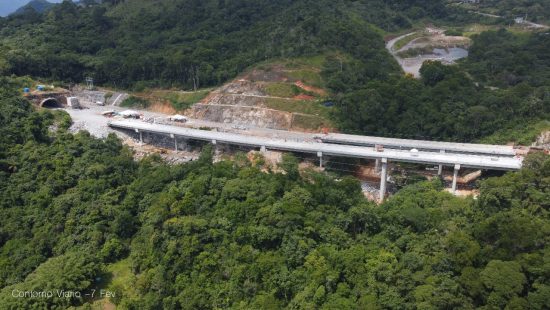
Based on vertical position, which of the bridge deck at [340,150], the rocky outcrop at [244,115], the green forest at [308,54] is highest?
the green forest at [308,54]

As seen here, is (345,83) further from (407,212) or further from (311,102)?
(407,212)

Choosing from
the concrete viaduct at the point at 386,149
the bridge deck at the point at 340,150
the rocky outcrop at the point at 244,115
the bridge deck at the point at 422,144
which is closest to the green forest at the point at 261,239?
the bridge deck at the point at 340,150

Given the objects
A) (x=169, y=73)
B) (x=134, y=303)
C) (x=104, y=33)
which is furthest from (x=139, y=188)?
(x=104, y=33)

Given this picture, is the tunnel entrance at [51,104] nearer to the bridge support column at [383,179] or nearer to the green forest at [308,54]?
the green forest at [308,54]

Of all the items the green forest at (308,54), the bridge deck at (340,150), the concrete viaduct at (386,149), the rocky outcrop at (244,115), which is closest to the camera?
the bridge deck at (340,150)

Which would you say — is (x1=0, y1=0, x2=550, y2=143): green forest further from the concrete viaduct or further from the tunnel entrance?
the tunnel entrance

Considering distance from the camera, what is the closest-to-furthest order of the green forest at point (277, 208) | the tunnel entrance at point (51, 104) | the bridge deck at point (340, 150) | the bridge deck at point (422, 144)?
the green forest at point (277, 208) < the bridge deck at point (340, 150) < the bridge deck at point (422, 144) < the tunnel entrance at point (51, 104)

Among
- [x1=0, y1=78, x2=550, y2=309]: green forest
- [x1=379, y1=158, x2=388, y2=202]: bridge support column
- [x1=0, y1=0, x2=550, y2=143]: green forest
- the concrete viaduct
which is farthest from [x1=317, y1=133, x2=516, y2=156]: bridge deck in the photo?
[x1=0, y1=78, x2=550, y2=309]: green forest

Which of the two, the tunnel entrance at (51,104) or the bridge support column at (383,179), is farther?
the tunnel entrance at (51,104)

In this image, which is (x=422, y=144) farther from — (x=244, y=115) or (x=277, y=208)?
(x=244, y=115)
